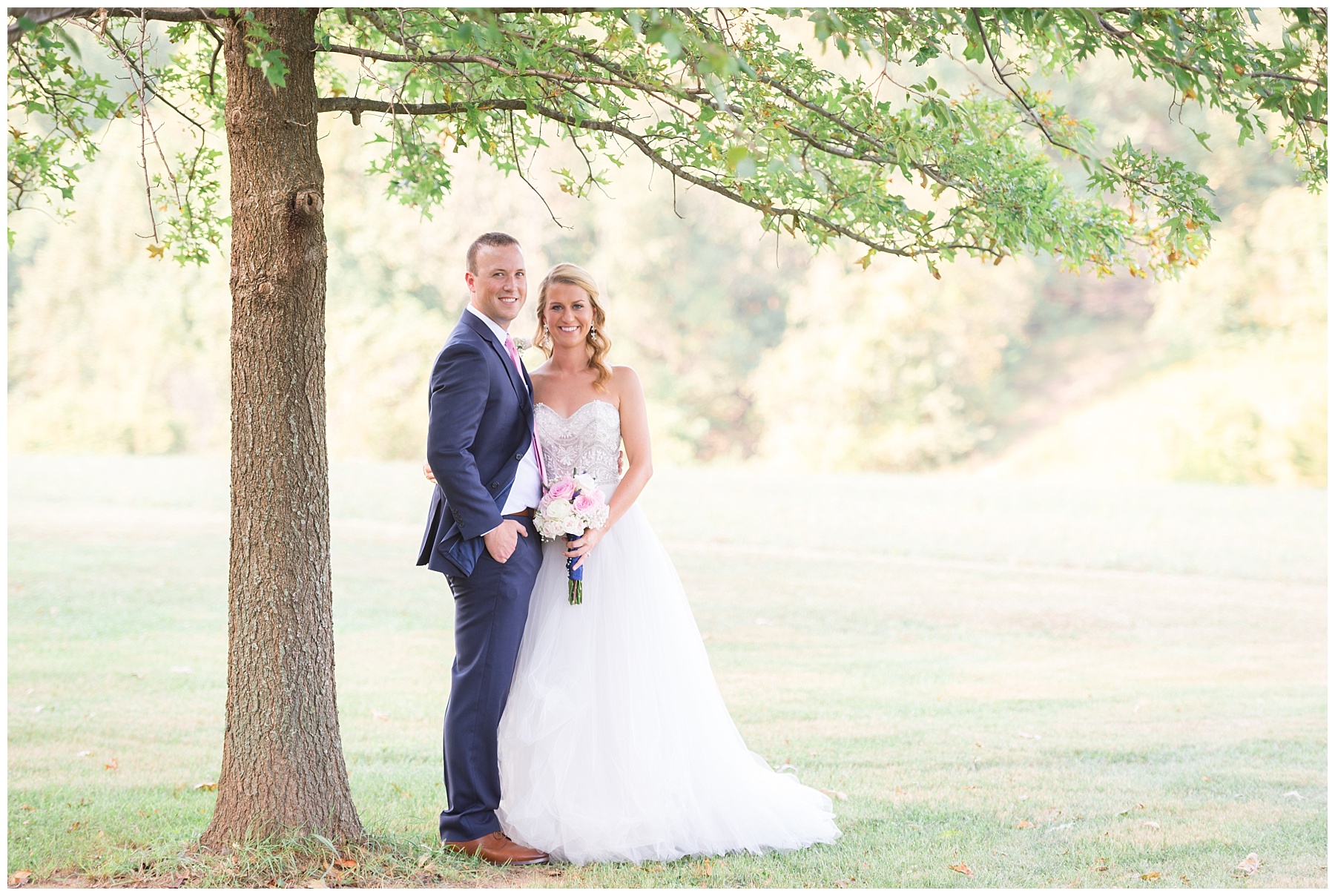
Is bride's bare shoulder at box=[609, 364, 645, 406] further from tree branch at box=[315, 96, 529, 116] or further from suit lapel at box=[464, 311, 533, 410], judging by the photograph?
tree branch at box=[315, 96, 529, 116]

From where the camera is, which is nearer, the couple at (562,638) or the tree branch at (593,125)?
the couple at (562,638)

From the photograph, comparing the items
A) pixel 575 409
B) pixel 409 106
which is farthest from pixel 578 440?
pixel 409 106

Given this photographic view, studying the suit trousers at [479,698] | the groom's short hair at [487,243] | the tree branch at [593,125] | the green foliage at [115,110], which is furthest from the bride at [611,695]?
the green foliage at [115,110]

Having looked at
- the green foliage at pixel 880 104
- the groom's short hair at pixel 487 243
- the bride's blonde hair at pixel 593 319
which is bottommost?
the bride's blonde hair at pixel 593 319

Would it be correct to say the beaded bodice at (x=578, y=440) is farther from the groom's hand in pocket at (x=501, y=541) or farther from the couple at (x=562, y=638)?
the groom's hand in pocket at (x=501, y=541)

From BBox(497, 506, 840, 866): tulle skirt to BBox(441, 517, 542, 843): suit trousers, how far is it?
11 cm

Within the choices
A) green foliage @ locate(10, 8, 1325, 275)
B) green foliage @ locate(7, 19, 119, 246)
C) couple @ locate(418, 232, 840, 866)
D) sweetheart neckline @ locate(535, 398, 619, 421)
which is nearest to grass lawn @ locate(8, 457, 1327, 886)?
couple @ locate(418, 232, 840, 866)

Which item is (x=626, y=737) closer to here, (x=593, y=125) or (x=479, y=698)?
(x=479, y=698)

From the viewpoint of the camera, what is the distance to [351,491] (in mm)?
18734

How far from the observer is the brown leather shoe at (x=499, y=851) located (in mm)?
3986

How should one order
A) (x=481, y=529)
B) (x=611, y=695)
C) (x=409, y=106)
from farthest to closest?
1. (x=409, y=106)
2. (x=611, y=695)
3. (x=481, y=529)

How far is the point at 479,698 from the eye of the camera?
13.3 ft

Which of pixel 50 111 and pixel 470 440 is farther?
pixel 50 111

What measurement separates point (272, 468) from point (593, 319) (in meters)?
1.25
